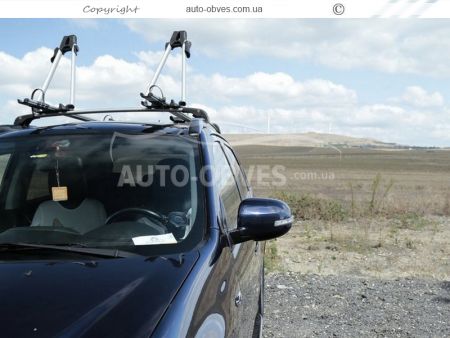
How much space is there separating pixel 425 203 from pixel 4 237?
1615cm

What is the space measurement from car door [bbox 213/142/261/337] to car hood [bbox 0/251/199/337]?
518 mm

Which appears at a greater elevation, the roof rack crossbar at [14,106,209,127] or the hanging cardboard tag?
the roof rack crossbar at [14,106,209,127]

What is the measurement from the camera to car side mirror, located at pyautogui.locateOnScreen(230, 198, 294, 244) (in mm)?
2555

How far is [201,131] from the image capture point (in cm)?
310

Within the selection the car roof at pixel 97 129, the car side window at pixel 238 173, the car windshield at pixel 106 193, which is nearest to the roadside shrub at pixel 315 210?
the car side window at pixel 238 173

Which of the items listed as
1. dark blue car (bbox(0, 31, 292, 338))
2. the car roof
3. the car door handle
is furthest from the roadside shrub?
the car door handle

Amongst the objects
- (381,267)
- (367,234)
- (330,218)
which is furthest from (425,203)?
(381,267)

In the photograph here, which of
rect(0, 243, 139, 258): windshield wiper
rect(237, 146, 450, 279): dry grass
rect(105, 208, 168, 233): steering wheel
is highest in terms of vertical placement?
rect(105, 208, 168, 233): steering wheel

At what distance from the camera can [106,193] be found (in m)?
3.00

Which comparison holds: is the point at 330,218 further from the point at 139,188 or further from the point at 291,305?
the point at 139,188

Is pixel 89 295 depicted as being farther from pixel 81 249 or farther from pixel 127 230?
pixel 127 230

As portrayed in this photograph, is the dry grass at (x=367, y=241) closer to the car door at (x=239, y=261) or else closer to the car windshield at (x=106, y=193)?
the car door at (x=239, y=261)

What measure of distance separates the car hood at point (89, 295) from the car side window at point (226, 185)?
0.69 m

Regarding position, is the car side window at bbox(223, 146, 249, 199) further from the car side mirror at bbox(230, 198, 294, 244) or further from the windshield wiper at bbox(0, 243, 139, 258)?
the windshield wiper at bbox(0, 243, 139, 258)
